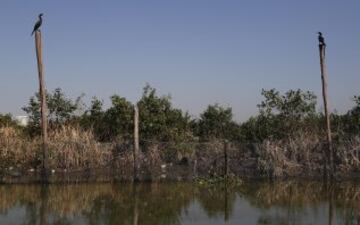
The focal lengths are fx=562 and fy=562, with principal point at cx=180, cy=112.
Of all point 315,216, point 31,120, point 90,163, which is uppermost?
point 31,120

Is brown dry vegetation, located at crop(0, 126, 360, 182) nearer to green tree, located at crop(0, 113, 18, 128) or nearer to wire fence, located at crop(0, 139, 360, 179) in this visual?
wire fence, located at crop(0, 139, 360, 179)

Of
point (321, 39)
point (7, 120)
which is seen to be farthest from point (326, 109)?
point (7, 120)

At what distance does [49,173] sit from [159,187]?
434cm

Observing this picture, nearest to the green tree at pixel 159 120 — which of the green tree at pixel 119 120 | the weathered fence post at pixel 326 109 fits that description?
the green tree at pixel 119 120

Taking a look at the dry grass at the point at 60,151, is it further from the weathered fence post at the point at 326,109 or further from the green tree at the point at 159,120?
the weathered fence post at the point at 326,109

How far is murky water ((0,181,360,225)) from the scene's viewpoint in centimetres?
1194

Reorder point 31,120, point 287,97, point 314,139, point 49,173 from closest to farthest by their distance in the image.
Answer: point 49,173 < point 314,139 < point 287,97 < point 31,120

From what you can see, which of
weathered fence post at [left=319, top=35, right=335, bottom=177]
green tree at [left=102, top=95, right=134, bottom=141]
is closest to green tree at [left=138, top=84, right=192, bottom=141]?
green tree at [left=102, top=95, right=134, bottom=141]

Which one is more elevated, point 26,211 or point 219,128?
point 219,128

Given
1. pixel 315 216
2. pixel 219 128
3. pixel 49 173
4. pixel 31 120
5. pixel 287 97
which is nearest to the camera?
pixel 315 216

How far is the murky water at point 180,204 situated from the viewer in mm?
11938

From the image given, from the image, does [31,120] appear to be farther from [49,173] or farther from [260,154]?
[260,154]

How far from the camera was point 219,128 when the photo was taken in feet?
89.3

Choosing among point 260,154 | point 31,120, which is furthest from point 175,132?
point 31,120
